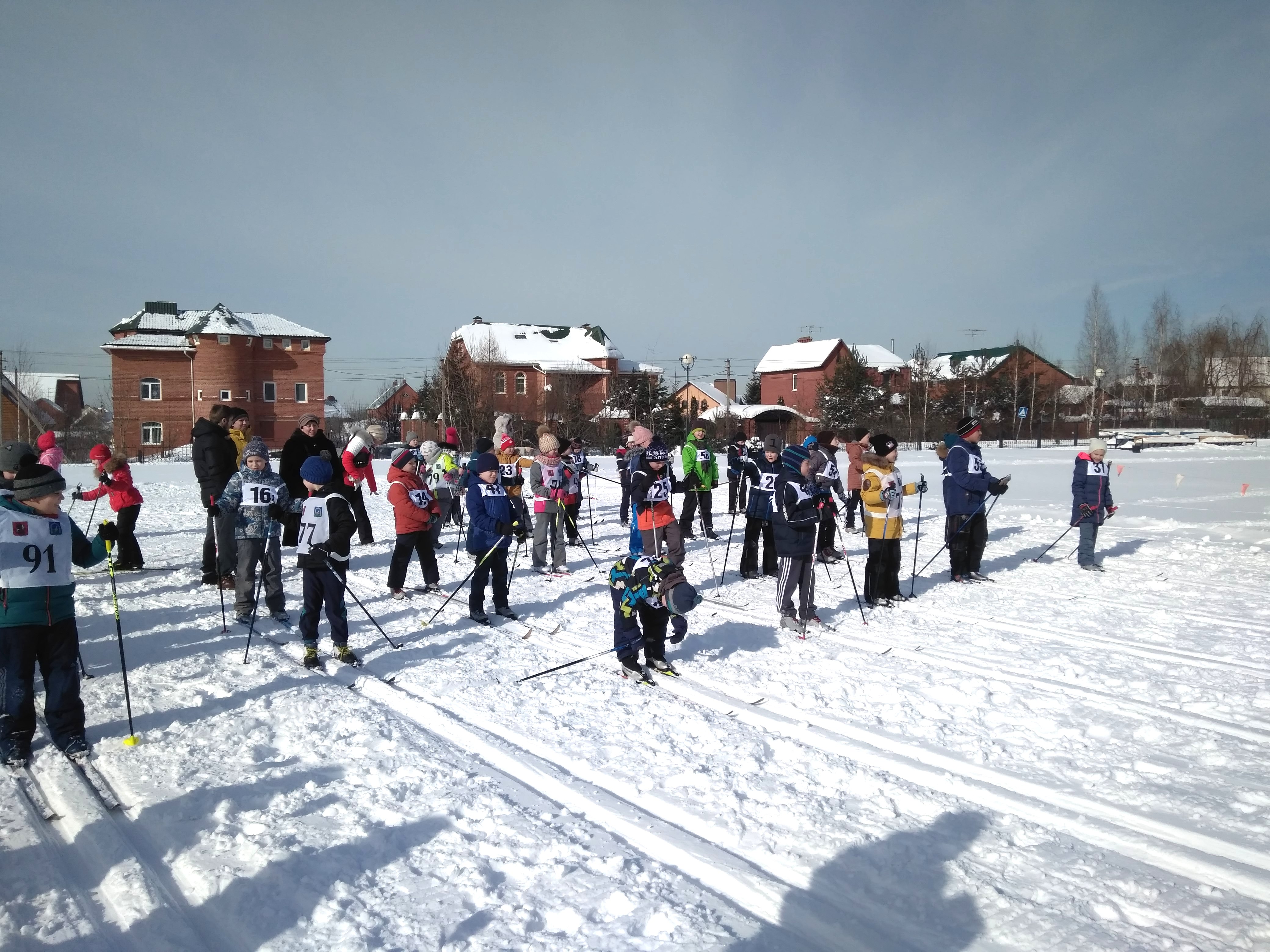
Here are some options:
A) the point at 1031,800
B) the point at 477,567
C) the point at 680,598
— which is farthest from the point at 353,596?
the point at 1031,800

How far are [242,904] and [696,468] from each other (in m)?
9.82

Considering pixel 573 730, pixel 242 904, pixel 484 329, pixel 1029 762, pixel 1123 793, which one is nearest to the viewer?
pixel 242 904

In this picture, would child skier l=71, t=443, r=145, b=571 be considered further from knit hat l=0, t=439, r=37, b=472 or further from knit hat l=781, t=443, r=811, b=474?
knit hat l=781, t=443, r=811, b=474

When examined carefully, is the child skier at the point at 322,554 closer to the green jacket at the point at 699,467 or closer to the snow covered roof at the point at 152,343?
the green jacket at the point at 699,467

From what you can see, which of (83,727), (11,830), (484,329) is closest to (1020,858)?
(11,830)

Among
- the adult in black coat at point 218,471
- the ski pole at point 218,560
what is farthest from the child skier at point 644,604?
the adult in black coat at point 218,471

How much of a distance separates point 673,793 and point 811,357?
2477 inches

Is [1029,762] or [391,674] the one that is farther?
[391,674]

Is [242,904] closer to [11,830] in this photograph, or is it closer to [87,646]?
[11,830]

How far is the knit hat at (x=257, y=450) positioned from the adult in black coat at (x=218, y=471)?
123 centimetres

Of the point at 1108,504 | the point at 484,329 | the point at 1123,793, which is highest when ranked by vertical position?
the point at 484,329

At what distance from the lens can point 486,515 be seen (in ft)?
25.1

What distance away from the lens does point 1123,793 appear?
407 cm

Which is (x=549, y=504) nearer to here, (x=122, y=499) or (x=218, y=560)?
(x=218, y=560)
